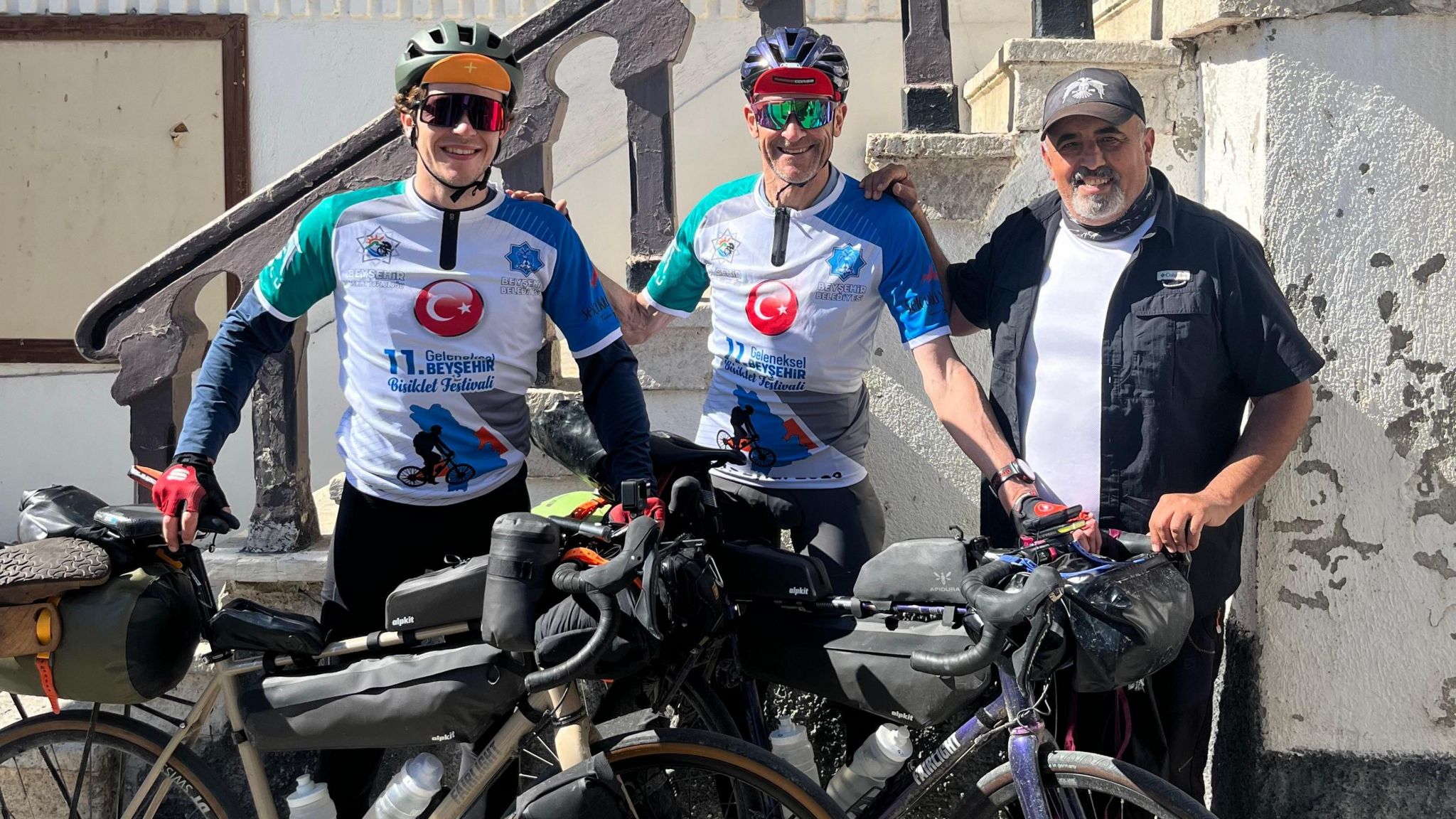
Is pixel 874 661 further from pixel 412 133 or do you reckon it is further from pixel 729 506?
pixel 412 133

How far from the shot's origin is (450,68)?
108 inches

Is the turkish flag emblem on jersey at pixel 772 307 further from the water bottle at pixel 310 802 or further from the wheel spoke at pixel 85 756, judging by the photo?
the wheel spoke at pixel 85 756

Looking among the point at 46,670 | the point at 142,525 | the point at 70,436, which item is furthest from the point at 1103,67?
the point at 70,436

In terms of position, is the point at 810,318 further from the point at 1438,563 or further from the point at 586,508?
the point at 1438,563

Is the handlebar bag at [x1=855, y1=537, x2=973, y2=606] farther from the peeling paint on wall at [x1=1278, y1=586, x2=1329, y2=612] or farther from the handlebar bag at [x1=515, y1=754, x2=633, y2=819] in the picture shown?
the peeling paint on wall at [x1=1278, y1=586, x2=1329, y2=612]

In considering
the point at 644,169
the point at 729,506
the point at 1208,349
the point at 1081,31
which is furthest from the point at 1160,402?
the point at 644,169

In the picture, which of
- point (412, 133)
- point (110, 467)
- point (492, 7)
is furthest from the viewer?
point (110, 467)

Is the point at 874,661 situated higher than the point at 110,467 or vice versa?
the point at 110,467

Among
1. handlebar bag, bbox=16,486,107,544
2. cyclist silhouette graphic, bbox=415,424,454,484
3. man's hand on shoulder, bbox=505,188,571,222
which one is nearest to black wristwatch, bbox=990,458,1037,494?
man's hand on shoulder, bbox=505,188,571,222

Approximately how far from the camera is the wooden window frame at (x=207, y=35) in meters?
6.29

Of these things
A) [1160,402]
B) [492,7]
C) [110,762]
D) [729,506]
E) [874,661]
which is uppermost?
[492,7]

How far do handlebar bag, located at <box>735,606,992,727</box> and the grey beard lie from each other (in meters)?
1.00

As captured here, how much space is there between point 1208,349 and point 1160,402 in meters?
0.15

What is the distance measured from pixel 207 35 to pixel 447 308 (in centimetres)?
433
